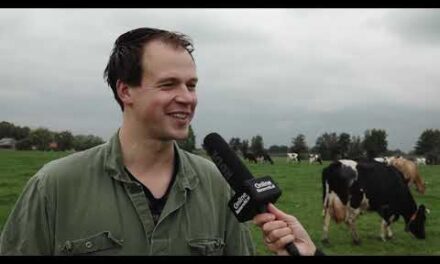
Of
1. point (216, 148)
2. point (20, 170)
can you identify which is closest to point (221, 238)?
point (216, 148)

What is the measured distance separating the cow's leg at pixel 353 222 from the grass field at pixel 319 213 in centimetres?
15

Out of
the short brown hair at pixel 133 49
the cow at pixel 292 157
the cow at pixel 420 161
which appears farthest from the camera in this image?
the cow at pixel 292 157

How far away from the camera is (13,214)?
248cm

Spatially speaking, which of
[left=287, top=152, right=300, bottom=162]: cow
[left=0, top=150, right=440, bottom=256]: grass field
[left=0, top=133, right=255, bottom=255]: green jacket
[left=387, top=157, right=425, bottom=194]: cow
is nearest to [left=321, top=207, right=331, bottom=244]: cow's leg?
[left=0, top=150, right=440, bottom=256]: grass field

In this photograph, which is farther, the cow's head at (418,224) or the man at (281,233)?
the cow's head at (418,224)

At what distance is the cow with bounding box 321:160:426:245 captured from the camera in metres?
13.9

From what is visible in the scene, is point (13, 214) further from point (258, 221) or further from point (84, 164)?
point (258, 221)

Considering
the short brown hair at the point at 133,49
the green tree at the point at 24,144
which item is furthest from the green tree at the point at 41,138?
the short brown hair at the point at 133,49

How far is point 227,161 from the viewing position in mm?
2186

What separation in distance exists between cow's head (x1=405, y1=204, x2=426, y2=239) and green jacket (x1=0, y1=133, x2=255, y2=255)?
12592mm

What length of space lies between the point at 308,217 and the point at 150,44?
14.7 meters

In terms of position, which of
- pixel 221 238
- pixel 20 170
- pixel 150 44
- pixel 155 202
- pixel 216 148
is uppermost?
pixel 150 44

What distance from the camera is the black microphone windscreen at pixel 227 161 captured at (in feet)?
6.79

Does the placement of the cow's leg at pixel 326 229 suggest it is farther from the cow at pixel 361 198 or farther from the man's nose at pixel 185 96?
the man's nose at pixel 185 96
